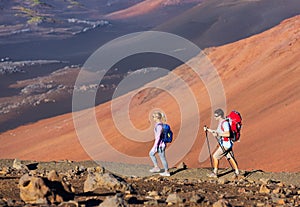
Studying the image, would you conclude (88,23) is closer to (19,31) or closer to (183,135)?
(19,31)

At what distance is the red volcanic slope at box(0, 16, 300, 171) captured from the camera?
1898 cm

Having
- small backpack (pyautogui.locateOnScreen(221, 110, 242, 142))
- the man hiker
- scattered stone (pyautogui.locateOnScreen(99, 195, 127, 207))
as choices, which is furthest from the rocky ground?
small backpack (pyautogui.locateOnScreen(221, 110, 242, 142))

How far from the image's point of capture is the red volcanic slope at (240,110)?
62.3 ft

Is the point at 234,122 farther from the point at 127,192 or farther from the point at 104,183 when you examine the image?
the point at 104,183

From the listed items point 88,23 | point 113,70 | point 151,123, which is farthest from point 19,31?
point 151,123

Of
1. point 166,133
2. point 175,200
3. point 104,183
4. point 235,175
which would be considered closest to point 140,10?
point 235,175

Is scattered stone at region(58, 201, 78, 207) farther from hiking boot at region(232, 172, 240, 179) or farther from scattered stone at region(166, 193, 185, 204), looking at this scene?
hiking boot at region(232, 172, 240, 179)

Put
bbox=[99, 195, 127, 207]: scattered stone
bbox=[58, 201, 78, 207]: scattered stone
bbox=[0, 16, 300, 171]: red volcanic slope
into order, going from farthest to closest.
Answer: bbox=[0, 16, 300, 171]: red volcanic slope < bbox=[58, 201, 78, 207]: scattered stone < bbox=[99, 195, 127, 207]: scattered stone

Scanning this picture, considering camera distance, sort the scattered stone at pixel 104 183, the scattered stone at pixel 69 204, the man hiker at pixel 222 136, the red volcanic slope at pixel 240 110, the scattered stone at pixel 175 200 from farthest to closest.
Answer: the red volcanic slope at pixel 240 110, the man hiker at pixel 222 136, the scattered stone at pixel 104 183, the scattered stone at pixel 175 200, the scattered stone at pixel 69 204

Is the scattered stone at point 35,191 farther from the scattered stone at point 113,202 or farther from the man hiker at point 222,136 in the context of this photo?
the man hiker at point 222,136

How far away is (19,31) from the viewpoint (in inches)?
3376

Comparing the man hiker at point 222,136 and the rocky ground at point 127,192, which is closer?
the rocky ground at point 127,192

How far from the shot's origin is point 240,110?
24234 mm

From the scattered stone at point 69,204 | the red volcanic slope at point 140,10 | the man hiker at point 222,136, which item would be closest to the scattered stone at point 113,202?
the scattered stone at point 69,204
